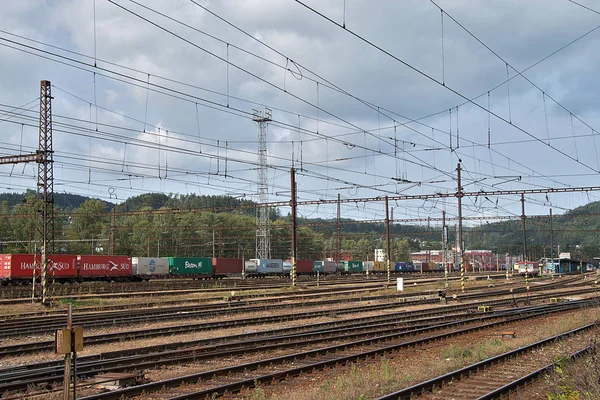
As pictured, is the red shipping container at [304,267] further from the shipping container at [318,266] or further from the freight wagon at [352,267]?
the freight wagon at [352,267]

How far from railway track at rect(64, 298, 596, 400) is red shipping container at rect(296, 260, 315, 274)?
64.6 m

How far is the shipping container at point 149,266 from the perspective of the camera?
65.2 meters

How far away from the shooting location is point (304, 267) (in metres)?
86.8

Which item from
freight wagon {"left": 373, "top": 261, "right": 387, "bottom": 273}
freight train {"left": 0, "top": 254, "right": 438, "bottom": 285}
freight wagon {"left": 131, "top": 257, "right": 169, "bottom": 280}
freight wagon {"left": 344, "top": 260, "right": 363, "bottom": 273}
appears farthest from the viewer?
freight wagon {"left": 373, "top": 261, "right": 387, "bottom": 273}

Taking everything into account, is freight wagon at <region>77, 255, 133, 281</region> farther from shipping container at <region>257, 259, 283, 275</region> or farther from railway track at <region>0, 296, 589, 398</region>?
railway track at <region>0, 296, 589, 398</region>

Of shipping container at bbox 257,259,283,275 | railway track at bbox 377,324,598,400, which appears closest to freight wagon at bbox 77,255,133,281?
shipping container at bbox 257,259,283,275

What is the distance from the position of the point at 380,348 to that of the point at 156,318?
12.1 m

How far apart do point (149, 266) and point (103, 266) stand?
809cm

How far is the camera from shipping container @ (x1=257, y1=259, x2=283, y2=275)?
81812 millimetres

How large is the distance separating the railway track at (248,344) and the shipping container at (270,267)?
55.7m

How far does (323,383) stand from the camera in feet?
39.8

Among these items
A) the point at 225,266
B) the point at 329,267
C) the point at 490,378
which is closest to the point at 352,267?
the point at 329,267

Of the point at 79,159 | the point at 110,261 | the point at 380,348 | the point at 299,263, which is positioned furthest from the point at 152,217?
the point at 380,348

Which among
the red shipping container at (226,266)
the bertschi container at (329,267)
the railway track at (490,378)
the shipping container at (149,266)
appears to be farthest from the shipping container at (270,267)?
the railway track at (490,378)
